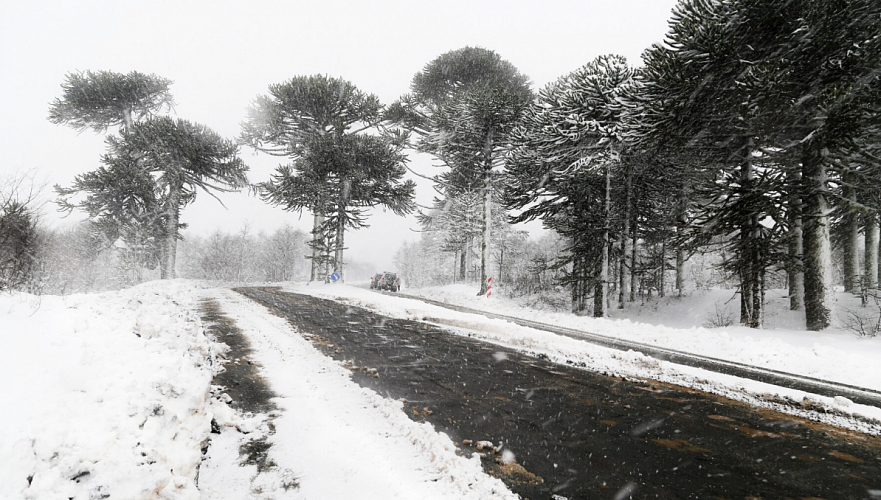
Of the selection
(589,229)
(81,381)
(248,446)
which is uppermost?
(589,229)

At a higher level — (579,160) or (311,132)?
(311,132)

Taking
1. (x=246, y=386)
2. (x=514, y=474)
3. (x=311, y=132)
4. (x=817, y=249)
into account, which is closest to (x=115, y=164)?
(x=311, y=132)

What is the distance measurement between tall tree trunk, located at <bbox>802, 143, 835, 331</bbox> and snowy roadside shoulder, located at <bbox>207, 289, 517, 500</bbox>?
1140 centimetres

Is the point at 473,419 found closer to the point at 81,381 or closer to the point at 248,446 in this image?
the point at 248,446

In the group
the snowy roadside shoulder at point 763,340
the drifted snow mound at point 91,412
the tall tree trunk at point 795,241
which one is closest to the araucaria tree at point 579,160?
the snowy roadside shoulder at point 763,340

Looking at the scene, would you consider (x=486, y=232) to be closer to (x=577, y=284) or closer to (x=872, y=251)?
(x=577, y=284)

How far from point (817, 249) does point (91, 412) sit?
45.1 feet

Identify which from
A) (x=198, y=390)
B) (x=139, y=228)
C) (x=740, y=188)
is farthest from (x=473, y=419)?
(x=139, y=228)

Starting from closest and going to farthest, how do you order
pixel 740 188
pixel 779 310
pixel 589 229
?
pixel 740 188, pixel 779 310, pixel 589 229

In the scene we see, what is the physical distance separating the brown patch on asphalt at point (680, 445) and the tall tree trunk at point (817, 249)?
31.9ft

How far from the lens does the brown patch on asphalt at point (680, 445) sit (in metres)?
2.98

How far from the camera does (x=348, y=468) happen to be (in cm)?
257

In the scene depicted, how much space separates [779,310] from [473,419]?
14396mm

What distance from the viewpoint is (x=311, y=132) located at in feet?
79.0
